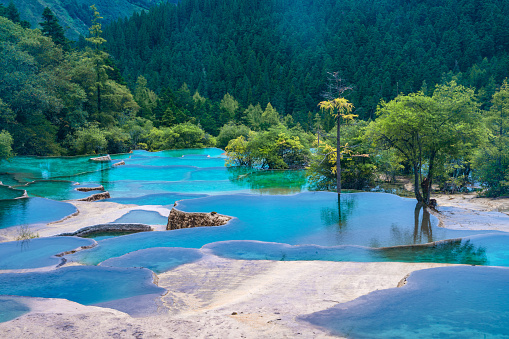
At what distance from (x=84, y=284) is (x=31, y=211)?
1195cm

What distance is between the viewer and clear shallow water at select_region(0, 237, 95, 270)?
11.0 meters

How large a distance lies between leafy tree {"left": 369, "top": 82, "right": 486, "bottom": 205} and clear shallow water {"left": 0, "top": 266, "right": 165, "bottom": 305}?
46.0 feet

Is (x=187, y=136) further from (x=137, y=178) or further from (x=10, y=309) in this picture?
(x=10, y=309)

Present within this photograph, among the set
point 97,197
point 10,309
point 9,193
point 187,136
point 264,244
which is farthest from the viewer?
point 187,136

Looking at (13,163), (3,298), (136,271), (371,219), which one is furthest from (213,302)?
(13,163)

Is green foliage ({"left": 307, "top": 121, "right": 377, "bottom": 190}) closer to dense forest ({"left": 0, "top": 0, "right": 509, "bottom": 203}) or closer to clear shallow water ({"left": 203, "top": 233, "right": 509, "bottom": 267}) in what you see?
dense forest ({"left": 0, "top": 0, "right": 509, "bottom": 203})

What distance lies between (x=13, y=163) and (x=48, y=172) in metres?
5.34

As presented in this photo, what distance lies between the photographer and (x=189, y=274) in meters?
10.1

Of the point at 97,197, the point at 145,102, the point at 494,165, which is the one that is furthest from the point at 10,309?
the point at 145,102

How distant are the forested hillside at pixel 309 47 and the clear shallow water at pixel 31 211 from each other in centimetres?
7044

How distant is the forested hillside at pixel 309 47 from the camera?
9825cm

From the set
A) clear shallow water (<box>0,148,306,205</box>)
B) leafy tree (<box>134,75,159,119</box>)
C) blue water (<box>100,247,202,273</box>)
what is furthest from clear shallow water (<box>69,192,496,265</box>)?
leafy tree (<box>134,75,159,119</box>)

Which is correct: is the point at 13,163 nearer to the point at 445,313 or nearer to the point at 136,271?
the point at 136,271

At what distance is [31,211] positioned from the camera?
18828 mm
